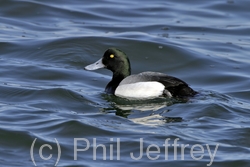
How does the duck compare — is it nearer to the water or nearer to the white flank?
the white flank

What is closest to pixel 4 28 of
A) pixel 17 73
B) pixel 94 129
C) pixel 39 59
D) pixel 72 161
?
pixel 39 59

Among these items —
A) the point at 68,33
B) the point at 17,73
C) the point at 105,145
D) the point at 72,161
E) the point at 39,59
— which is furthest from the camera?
the point at 68,33

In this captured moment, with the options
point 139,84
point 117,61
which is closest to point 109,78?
point 117,61

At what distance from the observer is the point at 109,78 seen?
555 inches

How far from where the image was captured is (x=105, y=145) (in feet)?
30.7

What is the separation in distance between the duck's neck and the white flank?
0.53 feet

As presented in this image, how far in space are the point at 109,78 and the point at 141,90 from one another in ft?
6.89

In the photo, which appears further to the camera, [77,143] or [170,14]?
[170,14]

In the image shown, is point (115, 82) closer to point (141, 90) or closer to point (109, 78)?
point (141, 90)

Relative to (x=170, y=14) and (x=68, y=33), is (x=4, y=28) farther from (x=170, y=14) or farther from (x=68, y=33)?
(x=170, y=14)

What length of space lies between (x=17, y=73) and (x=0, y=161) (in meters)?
5.18

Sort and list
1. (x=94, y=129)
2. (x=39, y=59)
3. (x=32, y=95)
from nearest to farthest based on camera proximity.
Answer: (x=94, y=129)
(x=32, y=95)
(x=39, y=59)

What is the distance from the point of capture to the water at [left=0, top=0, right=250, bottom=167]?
30.2 feet

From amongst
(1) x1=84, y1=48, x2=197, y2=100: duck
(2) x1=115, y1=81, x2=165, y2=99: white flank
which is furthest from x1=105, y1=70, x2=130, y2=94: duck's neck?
(2) x1=115, y1=81, x2=165, y2=99: white flank
